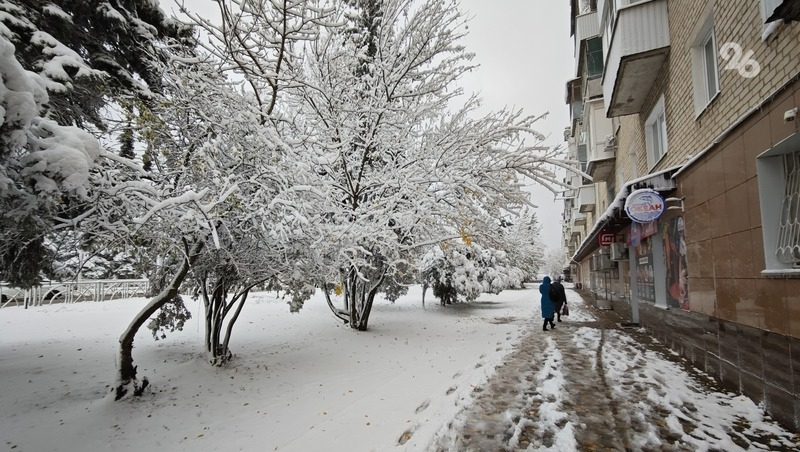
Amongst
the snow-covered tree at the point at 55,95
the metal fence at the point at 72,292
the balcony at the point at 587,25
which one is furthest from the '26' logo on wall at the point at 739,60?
the metal fence at the point at 72,292

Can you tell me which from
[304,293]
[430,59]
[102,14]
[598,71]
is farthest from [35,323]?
[598,71]

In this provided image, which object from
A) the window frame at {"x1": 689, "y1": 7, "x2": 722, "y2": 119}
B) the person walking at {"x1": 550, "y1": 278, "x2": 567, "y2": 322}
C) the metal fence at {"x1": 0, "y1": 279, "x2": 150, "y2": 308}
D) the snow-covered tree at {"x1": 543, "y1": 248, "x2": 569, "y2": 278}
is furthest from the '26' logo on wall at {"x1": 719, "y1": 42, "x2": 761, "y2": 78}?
the snow-covered tree at {"x1": 543, "y1": 248, "x2": 569, "y2": 278}

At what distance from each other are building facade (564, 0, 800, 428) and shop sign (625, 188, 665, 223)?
2 cm

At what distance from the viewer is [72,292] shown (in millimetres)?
18906

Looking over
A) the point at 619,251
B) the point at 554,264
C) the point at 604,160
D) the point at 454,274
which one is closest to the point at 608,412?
the point at 619,251

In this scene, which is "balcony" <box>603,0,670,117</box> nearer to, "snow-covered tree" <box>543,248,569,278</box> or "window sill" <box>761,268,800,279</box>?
"window sill" <box>761,268,800,279</box>

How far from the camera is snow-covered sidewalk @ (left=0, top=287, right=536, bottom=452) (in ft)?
16.3

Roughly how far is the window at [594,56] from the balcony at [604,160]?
264 cm

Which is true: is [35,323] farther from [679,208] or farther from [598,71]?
[598,71]

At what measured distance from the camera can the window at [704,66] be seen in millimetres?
6691

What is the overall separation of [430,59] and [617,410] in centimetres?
811

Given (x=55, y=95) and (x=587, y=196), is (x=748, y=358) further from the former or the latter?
(x=587, y=196)

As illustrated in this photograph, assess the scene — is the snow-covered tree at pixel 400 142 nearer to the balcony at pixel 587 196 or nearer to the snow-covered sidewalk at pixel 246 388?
the snow-covered sidewalk at pixel 246 388

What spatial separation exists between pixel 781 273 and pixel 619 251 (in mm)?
10441
